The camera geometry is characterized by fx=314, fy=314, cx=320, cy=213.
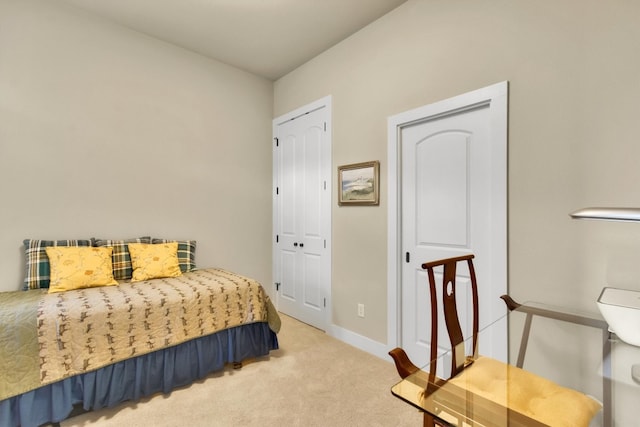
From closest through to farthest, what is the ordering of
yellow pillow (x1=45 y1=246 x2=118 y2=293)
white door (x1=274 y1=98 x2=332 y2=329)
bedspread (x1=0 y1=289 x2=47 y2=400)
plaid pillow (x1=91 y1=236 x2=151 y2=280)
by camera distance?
bedspread (x1=0 y1=289 x2=47 y2=400) < yellow pillow (x1=45 y1=246 x2=118 y2=293) < plaid pillow (x1=91 y1=236 x2=151 y2=280) < white door (x1=274 y1=98 x2=332 y2=329)

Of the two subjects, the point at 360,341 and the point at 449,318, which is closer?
the point at 449,318

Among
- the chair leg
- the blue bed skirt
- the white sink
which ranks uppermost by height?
the white sink

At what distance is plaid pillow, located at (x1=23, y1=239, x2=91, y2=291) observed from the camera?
2.36 metres

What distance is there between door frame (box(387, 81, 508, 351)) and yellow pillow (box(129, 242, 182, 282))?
1.94m

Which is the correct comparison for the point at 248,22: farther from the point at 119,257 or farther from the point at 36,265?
the point at 36,265

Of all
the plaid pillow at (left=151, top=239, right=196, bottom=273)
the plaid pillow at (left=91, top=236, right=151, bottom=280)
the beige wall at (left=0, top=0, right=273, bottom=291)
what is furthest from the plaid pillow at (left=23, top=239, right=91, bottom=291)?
the plaid pillow at (left=151, top=239, right=196, bottom=273)

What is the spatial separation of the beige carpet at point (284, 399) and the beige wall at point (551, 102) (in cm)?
53

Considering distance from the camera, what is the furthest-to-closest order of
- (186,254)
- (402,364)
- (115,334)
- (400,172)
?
(186,254) → (400,172) → (115,334) → (402,364)

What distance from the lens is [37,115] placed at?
2.51 metres

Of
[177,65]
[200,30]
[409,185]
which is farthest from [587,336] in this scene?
[177,65]

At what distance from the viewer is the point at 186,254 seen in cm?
313

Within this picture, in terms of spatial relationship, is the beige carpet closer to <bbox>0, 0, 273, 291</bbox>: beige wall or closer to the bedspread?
the bedspread

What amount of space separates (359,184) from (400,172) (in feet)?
1.37

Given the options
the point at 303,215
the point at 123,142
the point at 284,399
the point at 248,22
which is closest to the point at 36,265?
the point at 123,142
